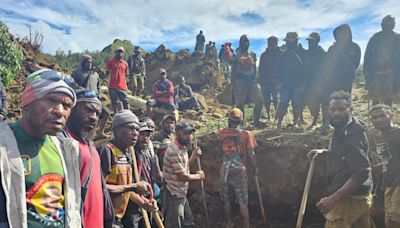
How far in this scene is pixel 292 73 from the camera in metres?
7.56

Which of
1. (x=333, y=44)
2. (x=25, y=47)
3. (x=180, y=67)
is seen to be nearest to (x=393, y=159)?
(x=333, y=44)

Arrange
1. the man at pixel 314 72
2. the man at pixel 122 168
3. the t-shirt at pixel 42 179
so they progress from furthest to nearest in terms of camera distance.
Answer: the man at pixel 314 72 < the man at pixel 122 168 < the t-shirt at pixel 42 179

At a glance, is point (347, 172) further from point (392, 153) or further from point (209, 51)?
point (209, 51)

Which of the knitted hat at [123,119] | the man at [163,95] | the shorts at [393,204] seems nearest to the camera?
the knitted hat at [123,119]

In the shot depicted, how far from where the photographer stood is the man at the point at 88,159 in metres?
2.31

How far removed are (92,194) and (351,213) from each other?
283 centimetres

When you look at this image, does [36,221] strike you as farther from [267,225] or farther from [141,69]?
[141,69]

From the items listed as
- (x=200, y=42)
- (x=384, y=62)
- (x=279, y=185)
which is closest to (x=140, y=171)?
(x=279, y=185)

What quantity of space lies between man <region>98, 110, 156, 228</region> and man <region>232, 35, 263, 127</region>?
502cm

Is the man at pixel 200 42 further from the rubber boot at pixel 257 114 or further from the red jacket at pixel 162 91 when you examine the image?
the rubber boot at pixel 257 114

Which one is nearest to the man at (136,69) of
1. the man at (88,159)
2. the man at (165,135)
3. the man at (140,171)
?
the man at (165,135)

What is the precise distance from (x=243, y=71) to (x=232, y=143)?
309cm

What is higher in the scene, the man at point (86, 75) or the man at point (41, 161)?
the man at point (86, 75)

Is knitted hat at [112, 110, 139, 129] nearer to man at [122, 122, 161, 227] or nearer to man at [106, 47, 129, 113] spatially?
man at [122, 122, 161, 227]
